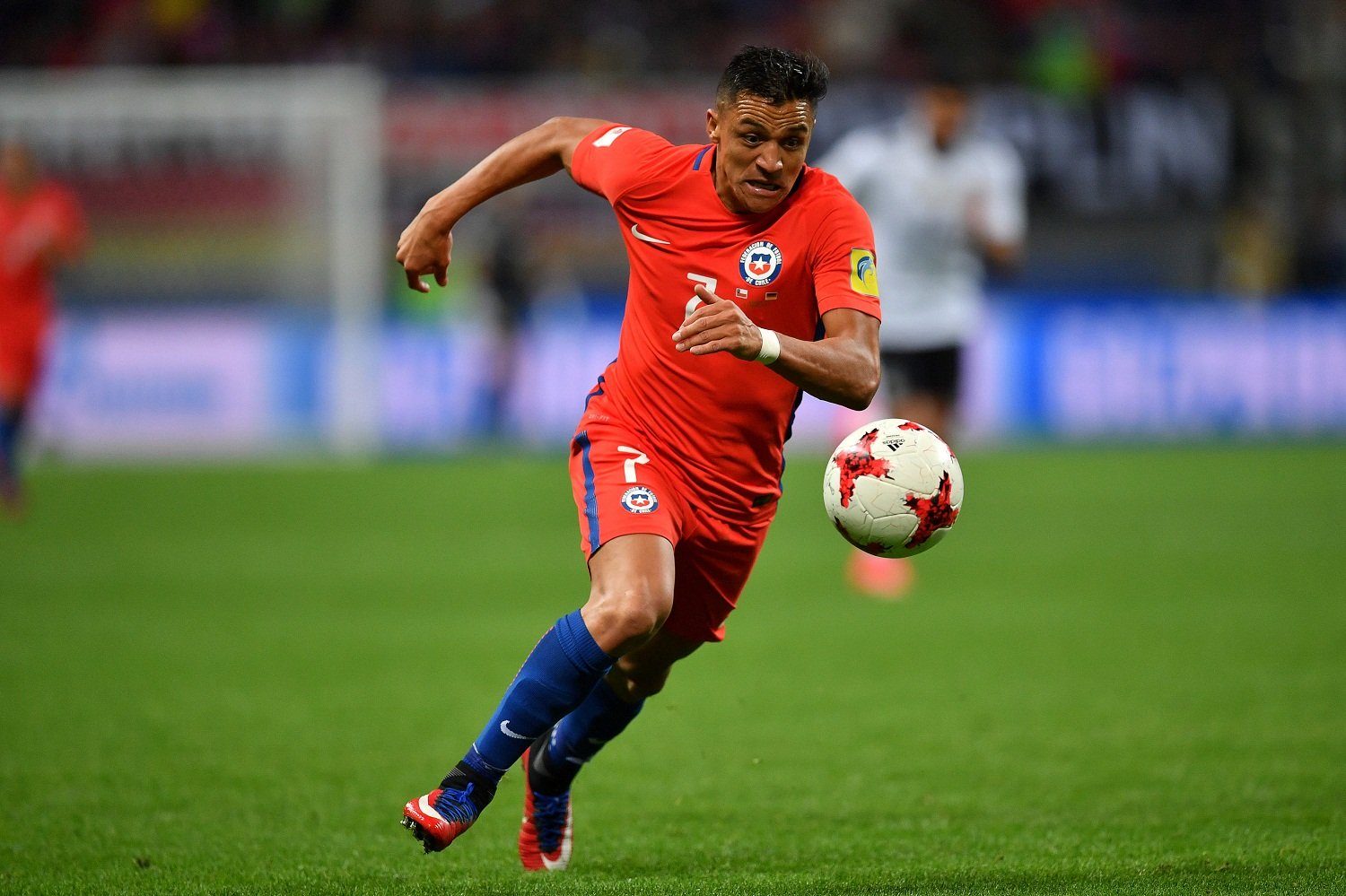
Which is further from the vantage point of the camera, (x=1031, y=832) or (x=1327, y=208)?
(x=1327, y=208)

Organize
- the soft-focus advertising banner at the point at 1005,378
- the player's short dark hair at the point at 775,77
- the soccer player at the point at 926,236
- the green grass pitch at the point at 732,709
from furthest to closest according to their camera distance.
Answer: the soft-focus advertising banner at the point at 1005,378
the soccer player at the point at 926,236
the green grass pitch at the point at 732,709
the player's short dark hair at the point at 775,77

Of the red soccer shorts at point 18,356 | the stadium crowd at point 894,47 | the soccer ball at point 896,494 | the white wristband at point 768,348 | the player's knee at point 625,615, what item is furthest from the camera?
the stadium crowd at point 894,47

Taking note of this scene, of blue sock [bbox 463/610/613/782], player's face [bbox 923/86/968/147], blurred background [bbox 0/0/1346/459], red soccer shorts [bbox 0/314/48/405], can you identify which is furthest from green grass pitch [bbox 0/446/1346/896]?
blurred background [bbox 0/0/1346/459]

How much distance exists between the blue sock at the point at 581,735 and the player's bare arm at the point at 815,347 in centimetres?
119

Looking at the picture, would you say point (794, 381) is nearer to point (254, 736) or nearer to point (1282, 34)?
point (254, 736)

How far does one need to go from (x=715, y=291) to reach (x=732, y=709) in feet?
8.61

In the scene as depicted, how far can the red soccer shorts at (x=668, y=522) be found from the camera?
4.31m

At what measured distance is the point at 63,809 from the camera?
5.05 m

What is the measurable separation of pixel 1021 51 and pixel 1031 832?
20.6 meters

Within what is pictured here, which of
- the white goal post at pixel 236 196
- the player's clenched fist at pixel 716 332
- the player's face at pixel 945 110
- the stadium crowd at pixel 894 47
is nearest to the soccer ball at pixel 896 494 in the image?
the player's clenched fist at pixel 716 332

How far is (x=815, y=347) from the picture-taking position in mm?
3973

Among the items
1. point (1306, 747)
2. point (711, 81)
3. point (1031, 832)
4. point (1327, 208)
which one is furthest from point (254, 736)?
point (1327, 208)

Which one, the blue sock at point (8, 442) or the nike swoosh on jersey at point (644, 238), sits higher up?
the nike swoosh on jersey at point (644, 238)

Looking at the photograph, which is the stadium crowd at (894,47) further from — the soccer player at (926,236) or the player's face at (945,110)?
the player's face at (945,110)
